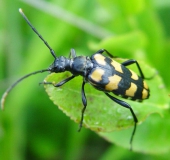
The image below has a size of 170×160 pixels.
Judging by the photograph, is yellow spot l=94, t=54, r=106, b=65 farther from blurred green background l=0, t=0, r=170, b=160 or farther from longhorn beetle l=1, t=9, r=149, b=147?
blurred green background l=0, t=0, r=170, b=160

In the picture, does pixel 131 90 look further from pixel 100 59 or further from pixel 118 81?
pixel 100 59

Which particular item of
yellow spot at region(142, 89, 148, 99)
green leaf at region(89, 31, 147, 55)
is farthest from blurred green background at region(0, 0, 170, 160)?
yellow spot at region(142, 89, 148, 99)

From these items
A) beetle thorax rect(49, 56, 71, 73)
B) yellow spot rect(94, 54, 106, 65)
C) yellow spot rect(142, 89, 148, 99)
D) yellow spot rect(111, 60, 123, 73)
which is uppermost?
yellow spot rect(111, 60, 123, 73)

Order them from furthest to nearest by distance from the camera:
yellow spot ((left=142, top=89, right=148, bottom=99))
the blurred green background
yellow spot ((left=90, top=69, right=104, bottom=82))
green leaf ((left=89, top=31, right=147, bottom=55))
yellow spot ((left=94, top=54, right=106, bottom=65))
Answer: the blurred green background → green leaf ((left=89, top=31, right=147, bottom=55)) → yellow spot ((left=94, top=54, right=106, bottom=65)) → yellow spot ((left=90, top=69, right=104, bottom=82)) → yellow spot ((left=142, top=89, right=148, bottom=99))

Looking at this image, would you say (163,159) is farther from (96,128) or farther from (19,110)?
(19,110)

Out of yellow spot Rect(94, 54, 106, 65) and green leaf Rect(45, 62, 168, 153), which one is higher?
yellow spot Rect(94, 54, 106, 65)
